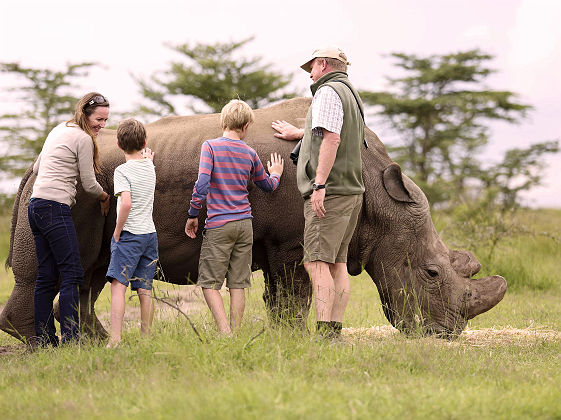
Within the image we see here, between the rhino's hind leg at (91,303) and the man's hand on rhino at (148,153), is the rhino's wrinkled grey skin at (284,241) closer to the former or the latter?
the rhino's hind leg at (91,303)

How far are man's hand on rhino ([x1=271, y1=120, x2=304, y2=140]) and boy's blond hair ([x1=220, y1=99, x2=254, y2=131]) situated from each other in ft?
2.44

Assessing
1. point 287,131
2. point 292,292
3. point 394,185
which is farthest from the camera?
point 394,185

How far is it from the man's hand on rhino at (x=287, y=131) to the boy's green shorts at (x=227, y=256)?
1.13m

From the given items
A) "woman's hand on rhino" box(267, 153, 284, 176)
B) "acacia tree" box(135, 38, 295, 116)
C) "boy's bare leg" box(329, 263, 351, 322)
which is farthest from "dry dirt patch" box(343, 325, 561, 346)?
"acacia tree" box(135, 38, 295, 116)

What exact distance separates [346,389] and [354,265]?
3.11m


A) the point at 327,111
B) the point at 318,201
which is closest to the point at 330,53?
the point at 327,111

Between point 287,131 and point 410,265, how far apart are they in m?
1.83

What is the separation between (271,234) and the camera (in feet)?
22.1

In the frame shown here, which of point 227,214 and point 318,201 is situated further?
point 227,214

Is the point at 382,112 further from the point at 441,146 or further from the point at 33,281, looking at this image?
the point at 33,281

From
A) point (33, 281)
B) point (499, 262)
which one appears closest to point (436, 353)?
point (33, 281)

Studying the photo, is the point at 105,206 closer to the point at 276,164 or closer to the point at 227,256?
the point at 227,256

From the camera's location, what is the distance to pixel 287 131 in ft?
22.6

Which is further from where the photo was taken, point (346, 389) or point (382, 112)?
point (382, 112)
